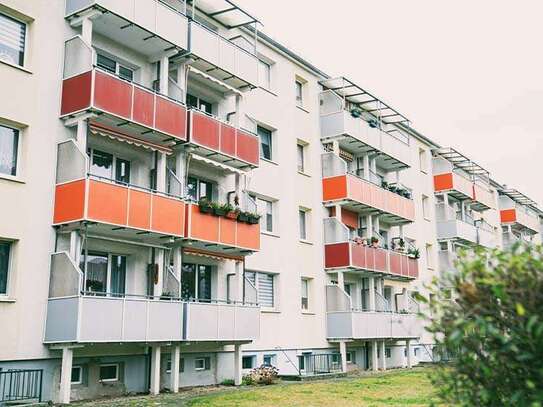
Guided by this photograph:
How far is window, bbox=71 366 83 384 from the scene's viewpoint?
17820mm

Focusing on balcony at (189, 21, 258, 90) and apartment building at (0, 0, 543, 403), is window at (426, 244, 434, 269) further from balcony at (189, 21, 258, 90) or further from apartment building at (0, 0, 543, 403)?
balcony at (189, 21, 258, 90)

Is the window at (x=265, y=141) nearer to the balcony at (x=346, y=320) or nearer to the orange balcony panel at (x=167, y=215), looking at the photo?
the balcony at (x=346, y=320)

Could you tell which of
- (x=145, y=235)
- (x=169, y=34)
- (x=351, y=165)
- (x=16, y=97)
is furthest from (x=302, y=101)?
(x=16, y=97)

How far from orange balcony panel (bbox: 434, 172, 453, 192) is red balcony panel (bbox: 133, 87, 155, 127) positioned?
2894cm

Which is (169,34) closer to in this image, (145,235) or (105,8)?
(105,8)

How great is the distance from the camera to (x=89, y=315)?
1638 cm

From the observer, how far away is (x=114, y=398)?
58.7 ft

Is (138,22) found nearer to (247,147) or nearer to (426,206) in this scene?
(247,147)

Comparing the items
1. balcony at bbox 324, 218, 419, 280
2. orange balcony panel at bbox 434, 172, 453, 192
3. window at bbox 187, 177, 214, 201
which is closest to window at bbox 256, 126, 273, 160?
window at bbox 187, 177, 214, 201

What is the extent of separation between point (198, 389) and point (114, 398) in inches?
135

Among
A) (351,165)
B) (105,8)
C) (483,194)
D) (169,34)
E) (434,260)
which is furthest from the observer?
(483,194)

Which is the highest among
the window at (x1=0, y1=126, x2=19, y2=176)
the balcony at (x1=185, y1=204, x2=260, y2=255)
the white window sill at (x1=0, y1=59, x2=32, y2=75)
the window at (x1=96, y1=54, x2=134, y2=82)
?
the window at (x1=96, y1=54, x2=134, y2=82)

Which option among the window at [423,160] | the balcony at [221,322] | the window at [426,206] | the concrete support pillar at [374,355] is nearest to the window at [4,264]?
the balcony at [221,322]

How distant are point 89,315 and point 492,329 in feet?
43.4
